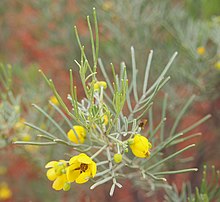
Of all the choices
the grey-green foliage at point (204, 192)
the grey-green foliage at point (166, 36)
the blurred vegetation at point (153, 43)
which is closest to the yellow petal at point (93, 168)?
the grey-green foliage at point (204, 192)

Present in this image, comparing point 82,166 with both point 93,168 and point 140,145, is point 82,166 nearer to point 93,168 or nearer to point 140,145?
point 93,168

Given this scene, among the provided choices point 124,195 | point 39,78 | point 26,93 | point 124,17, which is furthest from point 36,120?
point 124,195

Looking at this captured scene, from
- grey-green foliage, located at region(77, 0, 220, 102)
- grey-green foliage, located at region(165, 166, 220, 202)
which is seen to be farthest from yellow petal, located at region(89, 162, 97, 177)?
grey-green foliage, located at region(77, 0, 220, 102)

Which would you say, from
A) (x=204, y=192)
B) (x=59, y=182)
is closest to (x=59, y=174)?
(x=59, y=182)

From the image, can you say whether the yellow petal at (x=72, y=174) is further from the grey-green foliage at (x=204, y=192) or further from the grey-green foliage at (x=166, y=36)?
the grey-green foliage at (x=166, y=36)

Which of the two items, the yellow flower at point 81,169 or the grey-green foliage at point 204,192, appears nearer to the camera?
the yellow flower at point 81,169

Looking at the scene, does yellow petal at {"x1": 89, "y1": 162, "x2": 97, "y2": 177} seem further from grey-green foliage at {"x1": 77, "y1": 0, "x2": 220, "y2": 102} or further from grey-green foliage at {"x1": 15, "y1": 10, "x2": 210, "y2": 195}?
grey-green foliage at {"x1": 77, "y1": 0, "x2": 220, "y2": 102}

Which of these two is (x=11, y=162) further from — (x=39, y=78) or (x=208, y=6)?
(x=208, y=6)
